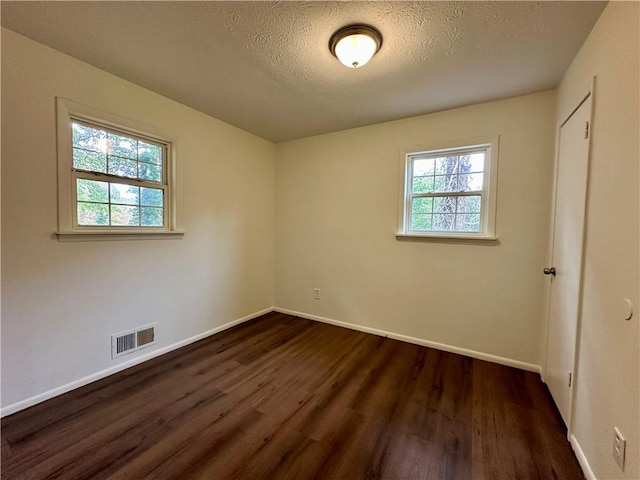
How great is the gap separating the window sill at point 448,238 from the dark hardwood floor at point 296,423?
116 centimetres

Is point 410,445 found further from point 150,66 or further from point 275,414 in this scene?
point 150,66

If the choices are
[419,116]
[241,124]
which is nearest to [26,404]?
[241,124]

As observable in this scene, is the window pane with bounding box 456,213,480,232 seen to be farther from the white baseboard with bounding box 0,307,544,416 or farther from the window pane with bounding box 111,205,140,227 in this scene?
the window pane with bounding box 111,205,140,227

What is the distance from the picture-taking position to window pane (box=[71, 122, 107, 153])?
2.06 m

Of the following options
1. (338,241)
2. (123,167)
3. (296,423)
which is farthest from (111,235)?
(338,241)

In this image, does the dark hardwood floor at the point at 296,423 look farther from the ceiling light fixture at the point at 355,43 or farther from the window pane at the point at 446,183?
the ceiling light fixture at the point at 355,43

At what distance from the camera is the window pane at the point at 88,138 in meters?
2.06

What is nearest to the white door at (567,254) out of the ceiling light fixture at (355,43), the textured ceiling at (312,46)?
the textured ceiling at (312,46)

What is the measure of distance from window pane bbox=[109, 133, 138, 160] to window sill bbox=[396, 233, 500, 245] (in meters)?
2.73

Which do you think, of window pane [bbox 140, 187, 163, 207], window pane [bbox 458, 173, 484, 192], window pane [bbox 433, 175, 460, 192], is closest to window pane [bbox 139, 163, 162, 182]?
window pane [bbox 140, 187, 163, 207]

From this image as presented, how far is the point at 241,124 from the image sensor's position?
3.23 meters

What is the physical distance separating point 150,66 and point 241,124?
4.01 ft

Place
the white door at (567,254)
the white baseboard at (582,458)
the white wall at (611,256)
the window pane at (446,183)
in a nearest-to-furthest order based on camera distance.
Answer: the white wall at (611,256)
the white baseboard at (582,458)
the white door at (567,254)
the window pane at (446,183)

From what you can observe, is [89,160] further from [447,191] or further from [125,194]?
[447,191]
